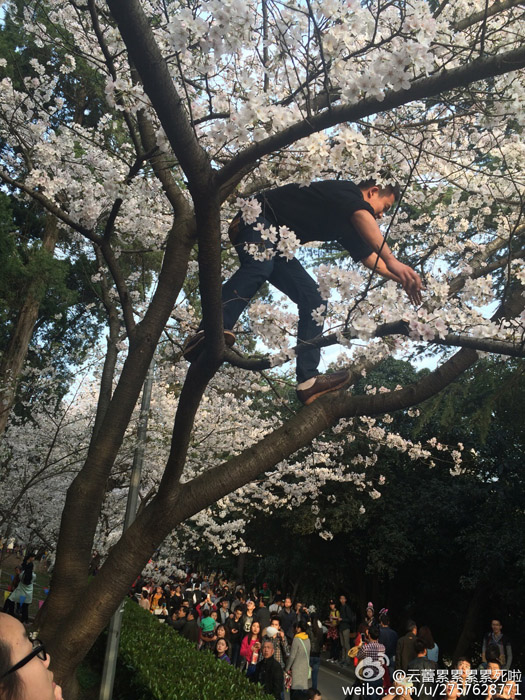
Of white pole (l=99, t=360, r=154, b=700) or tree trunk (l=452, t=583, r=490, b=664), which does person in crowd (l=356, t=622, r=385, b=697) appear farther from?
tree trunk (l=452, t=583, r=490, b=664)

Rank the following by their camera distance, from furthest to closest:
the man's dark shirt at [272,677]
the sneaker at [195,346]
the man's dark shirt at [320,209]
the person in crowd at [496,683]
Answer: the man's dark shirt at [272,677], the person in crowd at [496,683], the man's dark shirt at [320,209], the sneaker at [195,346]

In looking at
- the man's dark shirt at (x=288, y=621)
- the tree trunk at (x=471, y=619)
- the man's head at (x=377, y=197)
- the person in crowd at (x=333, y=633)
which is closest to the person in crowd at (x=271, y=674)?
→ the man's dark shirt at (x=288, y=621)

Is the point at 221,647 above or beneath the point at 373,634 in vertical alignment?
beneath

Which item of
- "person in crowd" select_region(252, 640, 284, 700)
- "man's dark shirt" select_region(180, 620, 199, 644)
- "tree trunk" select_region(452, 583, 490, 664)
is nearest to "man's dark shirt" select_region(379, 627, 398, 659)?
"person in crowd" select_region(252, 640, 284, 700)

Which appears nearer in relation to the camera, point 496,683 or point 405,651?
point 496,683

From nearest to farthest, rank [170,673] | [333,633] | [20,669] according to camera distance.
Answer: [20,669], [170,673], [333,633]

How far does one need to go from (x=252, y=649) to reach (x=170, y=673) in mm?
3448

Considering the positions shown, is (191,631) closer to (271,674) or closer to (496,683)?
(271,674)

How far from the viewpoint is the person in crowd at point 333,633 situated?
642 inches

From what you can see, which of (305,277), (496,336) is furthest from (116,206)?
(496,336)

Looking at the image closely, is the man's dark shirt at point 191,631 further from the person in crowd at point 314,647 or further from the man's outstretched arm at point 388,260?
the man's outstretched arm at point 388,260

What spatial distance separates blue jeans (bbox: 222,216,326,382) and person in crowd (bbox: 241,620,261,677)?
22.9ft

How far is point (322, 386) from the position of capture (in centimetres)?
423

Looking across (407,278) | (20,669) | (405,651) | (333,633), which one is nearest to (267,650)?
(405,651)
